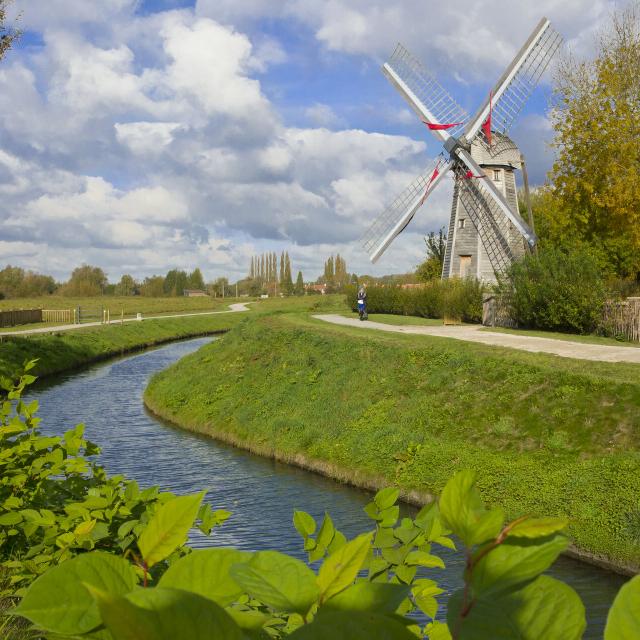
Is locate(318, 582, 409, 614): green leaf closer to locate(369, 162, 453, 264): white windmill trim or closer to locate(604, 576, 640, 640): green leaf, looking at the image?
locate(604, 576, 640, 640): green leaf

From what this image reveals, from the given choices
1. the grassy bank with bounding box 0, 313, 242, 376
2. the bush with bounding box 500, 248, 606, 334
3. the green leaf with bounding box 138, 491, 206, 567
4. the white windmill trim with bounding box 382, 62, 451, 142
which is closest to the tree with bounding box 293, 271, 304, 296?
the grassy bank with bounding box 0, 313, 242, 376

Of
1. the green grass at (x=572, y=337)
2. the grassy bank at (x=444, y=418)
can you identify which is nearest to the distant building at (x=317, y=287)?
the green grass at (x=572, y=337)

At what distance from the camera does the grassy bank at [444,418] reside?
11750 millimetres

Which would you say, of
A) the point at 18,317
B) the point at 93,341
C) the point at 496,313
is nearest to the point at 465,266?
the point at 496,313

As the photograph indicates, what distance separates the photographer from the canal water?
1066 centimetres

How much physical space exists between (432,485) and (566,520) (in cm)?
1331

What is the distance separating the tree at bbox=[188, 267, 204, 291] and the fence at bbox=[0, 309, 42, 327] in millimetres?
87164

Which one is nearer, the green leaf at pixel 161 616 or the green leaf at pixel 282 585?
the green leaf at pixel 161 616

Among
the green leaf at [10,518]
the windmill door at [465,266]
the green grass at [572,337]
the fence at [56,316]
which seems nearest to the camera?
the green leaf at [10,518]

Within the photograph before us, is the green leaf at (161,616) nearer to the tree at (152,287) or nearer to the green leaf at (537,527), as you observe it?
the green leaf at (537,527)

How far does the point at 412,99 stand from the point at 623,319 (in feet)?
59.0

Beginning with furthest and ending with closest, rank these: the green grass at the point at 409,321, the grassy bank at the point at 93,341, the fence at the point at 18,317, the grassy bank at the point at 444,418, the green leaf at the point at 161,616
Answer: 1. the fence at the point at 18,317
2. the grassy bank at the point at 93,341
3. the green grass at the point at 409,321
4. the grassy bank at the point at 444,418
5. the green leaf at the point at 161,616

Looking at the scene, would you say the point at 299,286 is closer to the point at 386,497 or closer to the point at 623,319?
the point at 623,319

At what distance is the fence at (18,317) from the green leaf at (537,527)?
163ft
